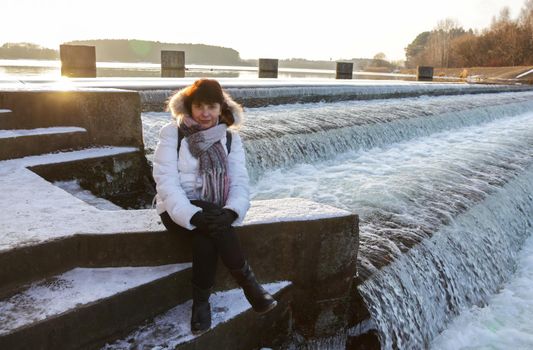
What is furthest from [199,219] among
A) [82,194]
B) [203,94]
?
[82,194]

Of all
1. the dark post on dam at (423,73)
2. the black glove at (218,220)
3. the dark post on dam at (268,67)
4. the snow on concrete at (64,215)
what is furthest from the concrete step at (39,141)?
the dark post on dam at (423,73)

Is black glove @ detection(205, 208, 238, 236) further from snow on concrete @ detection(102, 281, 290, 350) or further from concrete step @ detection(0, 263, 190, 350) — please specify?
snow on concrete @ detection(102, 281, 290, 350)

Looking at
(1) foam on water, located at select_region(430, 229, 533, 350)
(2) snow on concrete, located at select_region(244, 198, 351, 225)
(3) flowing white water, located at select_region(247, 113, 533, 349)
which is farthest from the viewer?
(1) foam on water, located at select_region(430, 229, 533, 350)

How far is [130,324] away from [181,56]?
1852cm

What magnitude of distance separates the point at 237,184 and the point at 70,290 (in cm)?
117

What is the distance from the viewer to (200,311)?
2805 millimetres

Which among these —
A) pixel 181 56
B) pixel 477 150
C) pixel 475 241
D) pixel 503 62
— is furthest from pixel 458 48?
pixel 475 241

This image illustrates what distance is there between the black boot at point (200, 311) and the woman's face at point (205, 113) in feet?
3.40

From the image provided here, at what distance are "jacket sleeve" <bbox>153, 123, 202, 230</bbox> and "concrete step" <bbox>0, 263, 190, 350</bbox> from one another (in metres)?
0.42

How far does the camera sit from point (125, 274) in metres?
2.93

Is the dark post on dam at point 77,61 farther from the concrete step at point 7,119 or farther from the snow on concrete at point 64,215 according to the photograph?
the snow on concrete at point 64,215

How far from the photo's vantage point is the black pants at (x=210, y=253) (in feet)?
9.27

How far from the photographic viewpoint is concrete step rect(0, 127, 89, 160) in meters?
4.63

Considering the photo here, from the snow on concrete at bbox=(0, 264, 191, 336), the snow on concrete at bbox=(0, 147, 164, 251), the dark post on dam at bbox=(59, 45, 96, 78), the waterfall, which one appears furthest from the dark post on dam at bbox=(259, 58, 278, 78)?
the snow on concrete at bbox=(0, 264, 191, 336)
